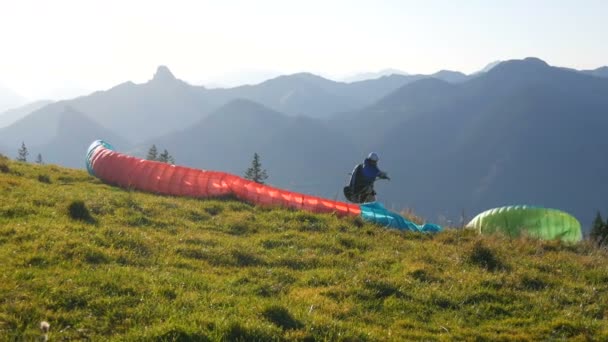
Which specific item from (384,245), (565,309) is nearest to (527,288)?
(565,309)

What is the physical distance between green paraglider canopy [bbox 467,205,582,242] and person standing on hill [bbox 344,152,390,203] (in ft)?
12.1

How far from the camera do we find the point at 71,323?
6887 mm

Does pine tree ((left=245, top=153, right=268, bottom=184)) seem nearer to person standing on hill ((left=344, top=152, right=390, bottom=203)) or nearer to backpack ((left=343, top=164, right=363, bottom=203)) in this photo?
backpack ((left=343, top=164, right=363, bottom=203))

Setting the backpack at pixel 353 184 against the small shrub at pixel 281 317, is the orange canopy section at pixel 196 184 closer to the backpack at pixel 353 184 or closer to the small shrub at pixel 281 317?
the backpack at pixel 353 184

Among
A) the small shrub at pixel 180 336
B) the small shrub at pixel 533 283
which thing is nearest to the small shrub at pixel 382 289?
the small shrub at pixel 533 283

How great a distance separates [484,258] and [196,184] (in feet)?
33.5

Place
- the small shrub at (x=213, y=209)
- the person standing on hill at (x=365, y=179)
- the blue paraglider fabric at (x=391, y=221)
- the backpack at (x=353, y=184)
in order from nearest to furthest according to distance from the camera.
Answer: the blue paraglider fabric at (x=391, y=221) < the small shrub at (x=213, y=209) < the person standing on hill at (x=365, y=179) < the backpack at (x=353, y=184)

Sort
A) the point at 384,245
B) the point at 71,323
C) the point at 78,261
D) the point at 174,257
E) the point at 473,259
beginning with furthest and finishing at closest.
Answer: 1. the point at 384,245
2. the point at 473,259
3. the point at 174,257
4. the point at 78,261
5. the point at 71,323

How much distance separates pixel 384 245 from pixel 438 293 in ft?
12.3

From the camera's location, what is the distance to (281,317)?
7.64 meters

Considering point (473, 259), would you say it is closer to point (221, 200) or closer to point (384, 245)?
point (384, 245)

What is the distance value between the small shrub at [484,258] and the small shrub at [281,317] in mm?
5651

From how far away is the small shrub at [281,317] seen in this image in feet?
24.6

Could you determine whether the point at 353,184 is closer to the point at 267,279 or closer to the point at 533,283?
the point at 533,283
